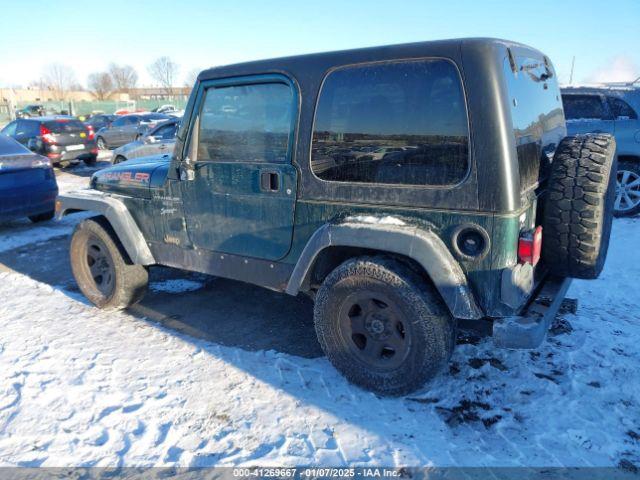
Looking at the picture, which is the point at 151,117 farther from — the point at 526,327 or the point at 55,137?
the point at 526,327

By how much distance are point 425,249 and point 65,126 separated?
45.3 feet

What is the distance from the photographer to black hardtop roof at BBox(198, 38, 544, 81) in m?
2.41

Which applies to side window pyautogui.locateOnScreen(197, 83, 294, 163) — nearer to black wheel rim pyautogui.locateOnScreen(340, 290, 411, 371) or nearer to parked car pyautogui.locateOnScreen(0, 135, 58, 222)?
black wheel rim pyautogui.locateOnScreen(340, 290, 411, 371)

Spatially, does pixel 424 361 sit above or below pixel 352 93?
below

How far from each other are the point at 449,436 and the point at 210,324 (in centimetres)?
221

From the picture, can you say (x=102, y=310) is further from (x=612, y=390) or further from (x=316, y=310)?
(x=612, y=390)

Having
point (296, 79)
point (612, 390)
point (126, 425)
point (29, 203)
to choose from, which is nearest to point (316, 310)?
point (126, 425)

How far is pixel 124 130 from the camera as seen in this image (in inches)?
742

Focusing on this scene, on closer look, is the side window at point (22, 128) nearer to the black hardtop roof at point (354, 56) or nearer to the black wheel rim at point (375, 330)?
the black hardtop roof at point (354, 56)

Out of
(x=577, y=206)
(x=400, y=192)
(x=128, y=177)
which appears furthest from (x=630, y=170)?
(x=128, y=177)

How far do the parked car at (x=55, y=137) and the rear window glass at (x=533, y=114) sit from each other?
1319 cm

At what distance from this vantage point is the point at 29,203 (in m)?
6.76

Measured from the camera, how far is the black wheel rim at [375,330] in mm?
2712

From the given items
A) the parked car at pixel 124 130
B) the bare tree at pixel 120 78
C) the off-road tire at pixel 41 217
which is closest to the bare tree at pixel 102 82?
the bare tree at pixel 120 78
